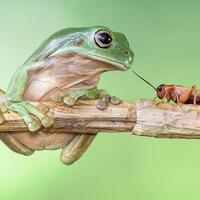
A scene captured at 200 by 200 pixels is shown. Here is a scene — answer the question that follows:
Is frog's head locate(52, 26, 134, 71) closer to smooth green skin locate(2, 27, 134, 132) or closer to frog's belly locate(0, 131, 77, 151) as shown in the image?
smooth green skin locate(2, 27, 134, 132)

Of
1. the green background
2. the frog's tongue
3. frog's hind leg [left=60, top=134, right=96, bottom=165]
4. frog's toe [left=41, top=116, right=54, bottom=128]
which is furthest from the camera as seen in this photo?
the green background

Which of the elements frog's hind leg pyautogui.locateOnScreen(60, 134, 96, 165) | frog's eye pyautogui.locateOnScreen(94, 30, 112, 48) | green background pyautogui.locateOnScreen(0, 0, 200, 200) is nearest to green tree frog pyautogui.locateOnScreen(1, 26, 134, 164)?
frog's eye pyautogui.locateOnScreen(94, 30, 112, 48)

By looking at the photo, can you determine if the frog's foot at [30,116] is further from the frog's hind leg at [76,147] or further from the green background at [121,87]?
the green background at [121,87]

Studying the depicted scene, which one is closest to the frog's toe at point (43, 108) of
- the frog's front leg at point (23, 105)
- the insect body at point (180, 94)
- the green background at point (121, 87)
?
the frog's front leg at point (23, 105)

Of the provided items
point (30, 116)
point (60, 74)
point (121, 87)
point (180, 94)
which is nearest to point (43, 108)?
point (30, 116)
